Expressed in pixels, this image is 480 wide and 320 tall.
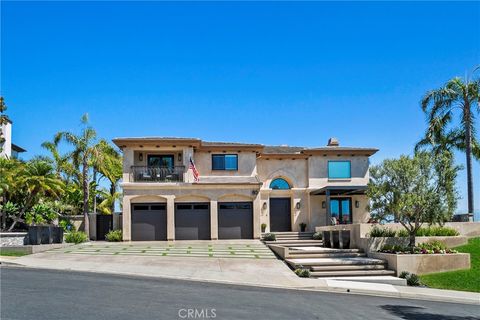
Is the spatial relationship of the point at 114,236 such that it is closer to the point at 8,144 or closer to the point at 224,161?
the point at 224,161

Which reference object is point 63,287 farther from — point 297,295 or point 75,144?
point 75,144

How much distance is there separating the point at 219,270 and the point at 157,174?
13354 millimetres

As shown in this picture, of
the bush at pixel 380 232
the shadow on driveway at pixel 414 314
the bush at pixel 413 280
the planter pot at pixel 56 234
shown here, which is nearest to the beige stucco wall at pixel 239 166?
the planter pot at pixel 56 234

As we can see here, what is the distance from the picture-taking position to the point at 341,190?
30.4m

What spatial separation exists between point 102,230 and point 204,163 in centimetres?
786

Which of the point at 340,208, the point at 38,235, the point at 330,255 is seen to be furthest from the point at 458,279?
the point at 38,235

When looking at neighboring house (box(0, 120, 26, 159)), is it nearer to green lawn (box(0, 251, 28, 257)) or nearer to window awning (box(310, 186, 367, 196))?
green lawn (box(0, 251, 28, 257))

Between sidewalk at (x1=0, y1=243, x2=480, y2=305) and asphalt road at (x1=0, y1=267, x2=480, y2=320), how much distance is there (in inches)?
36.8

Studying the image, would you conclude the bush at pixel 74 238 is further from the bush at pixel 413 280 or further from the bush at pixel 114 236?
the bush at pixel 413 280

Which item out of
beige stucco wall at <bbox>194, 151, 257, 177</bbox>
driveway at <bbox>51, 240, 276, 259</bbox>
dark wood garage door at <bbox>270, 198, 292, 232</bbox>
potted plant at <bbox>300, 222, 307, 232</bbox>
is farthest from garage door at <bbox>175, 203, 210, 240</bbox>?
potted plant at <bbox>300, 222, 307, 232</bbox>

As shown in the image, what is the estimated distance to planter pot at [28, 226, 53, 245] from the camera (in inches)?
1005

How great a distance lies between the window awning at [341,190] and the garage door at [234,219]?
4.45 m

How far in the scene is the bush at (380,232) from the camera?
22188mm

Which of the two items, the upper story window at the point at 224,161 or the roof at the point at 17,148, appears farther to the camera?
the roof at the point at 17,148
